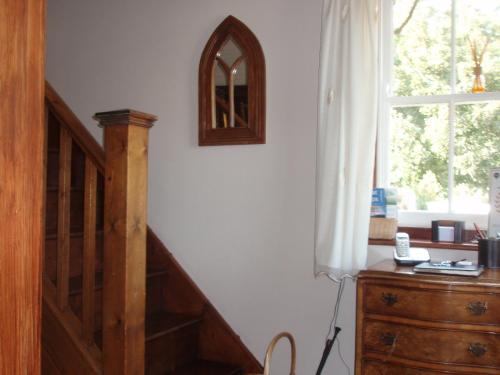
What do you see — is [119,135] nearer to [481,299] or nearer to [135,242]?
[135,242]

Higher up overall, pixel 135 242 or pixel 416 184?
pixel 416 184

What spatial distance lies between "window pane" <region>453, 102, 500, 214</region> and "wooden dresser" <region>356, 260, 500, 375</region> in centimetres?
55

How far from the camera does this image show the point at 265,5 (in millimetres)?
2645

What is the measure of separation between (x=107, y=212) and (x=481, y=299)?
1.33m

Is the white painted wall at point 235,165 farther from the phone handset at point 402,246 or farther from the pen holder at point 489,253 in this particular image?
the pen holder at point 489,253

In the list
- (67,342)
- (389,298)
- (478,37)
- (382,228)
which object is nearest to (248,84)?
(382,228)

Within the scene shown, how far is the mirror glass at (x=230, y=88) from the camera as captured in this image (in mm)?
2695

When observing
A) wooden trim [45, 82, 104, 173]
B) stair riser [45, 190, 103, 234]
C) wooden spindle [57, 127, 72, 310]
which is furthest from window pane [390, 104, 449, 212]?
stair riser [45, 190, 103, 234]

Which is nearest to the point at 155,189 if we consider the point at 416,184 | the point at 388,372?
the point at 416,184

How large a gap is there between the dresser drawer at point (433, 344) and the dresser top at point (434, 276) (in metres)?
0.16

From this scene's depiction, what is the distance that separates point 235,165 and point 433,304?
1294mm

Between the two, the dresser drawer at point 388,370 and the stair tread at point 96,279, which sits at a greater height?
the stair tread at point 96,279

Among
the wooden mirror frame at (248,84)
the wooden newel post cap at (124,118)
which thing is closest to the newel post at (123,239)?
the wooden newel post cap at (124,118)

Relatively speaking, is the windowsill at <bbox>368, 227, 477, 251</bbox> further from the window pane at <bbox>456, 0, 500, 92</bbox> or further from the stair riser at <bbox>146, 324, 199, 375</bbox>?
the stair riser at <bbox>146, 324, 199, 375</bbox>
